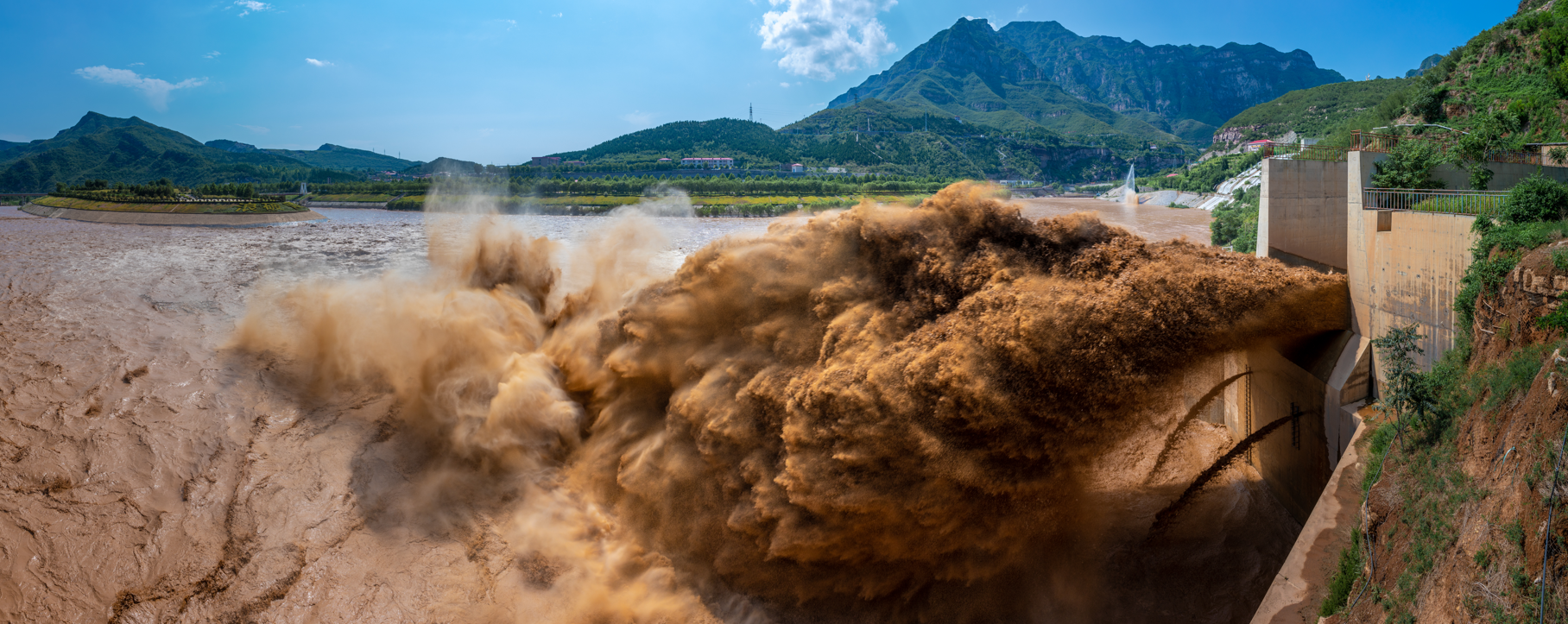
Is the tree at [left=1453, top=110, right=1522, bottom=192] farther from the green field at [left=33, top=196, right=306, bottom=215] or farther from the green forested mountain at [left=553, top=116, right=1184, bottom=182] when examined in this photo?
the green field at [left=33, top=196, right=306, bottom=215]

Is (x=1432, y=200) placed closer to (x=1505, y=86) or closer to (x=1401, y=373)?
(x=1401, y=373)

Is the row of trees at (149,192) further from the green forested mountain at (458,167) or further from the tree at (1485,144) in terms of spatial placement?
the tree at (1485,144)

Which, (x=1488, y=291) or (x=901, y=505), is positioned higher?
(x=1488, y=291)

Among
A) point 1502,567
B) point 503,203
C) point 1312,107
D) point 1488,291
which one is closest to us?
point 1502,567

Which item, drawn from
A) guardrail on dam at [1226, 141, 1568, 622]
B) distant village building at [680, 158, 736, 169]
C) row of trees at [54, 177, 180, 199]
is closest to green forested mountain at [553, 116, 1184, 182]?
distant village building at [680, 158, 736, 169]

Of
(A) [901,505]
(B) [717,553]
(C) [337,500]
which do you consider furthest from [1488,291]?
(C) [337,500]

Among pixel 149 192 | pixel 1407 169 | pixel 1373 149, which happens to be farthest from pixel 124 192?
pixel 1407 169

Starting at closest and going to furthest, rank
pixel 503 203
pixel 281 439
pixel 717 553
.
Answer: pixel 717 553 < pixel 281 439 < pixel 503 203

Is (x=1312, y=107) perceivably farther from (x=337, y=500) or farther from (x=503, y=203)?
(x=337, y=500)
